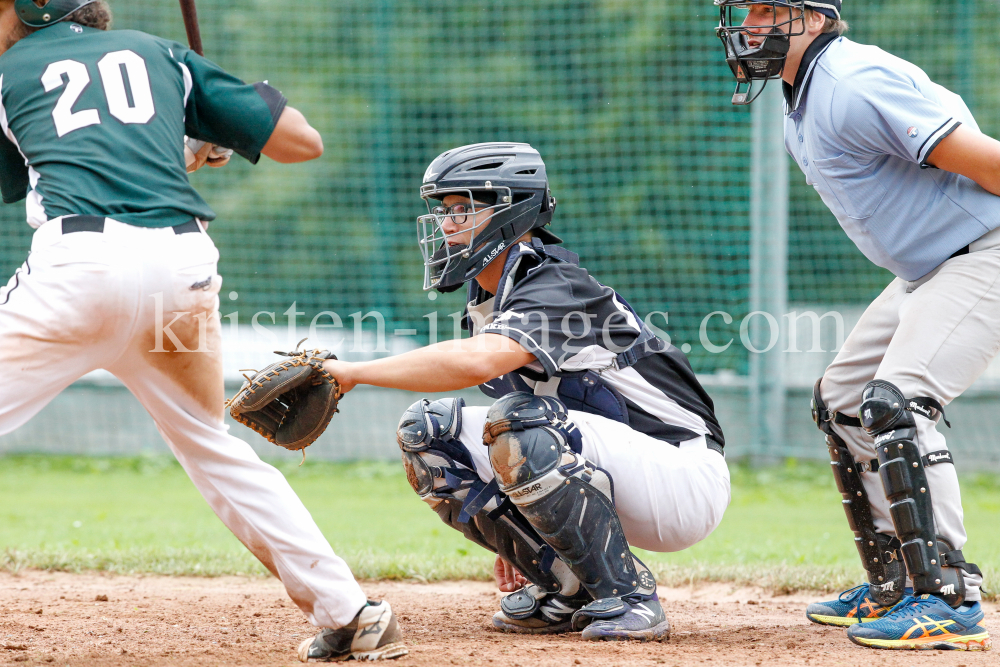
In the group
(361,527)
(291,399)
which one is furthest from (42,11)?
(361,527)

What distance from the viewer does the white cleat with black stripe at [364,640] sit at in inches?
115

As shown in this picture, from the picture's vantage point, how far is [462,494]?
141 inches

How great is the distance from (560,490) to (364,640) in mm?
792

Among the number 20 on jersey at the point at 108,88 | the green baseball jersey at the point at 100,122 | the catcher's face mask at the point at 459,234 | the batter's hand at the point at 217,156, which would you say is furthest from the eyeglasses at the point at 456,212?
the number 20 on jersey at the point at 108,88

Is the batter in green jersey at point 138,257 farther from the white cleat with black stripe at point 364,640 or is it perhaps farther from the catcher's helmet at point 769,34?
the catcher's helmet at point 769,34

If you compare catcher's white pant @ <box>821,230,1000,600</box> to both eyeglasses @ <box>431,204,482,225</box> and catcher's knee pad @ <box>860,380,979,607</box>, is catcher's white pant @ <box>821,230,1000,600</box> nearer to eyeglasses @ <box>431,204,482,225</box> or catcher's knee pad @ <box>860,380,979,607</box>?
catcher's knee pad @ <box>860,380,979,607</box>

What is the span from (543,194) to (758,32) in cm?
100

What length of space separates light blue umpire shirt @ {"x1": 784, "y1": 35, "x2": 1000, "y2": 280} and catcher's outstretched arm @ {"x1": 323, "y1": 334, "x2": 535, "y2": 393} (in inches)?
55.3

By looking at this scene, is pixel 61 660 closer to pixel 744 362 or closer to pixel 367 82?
pixel 744 362

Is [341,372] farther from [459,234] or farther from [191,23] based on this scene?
[191,23]

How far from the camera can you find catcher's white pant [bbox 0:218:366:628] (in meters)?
2.64

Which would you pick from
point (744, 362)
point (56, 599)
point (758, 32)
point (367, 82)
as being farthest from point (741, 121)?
point (56, 599)

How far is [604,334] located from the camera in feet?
11.4

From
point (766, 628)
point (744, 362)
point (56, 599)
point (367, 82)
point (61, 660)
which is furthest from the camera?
point (367, 82)
